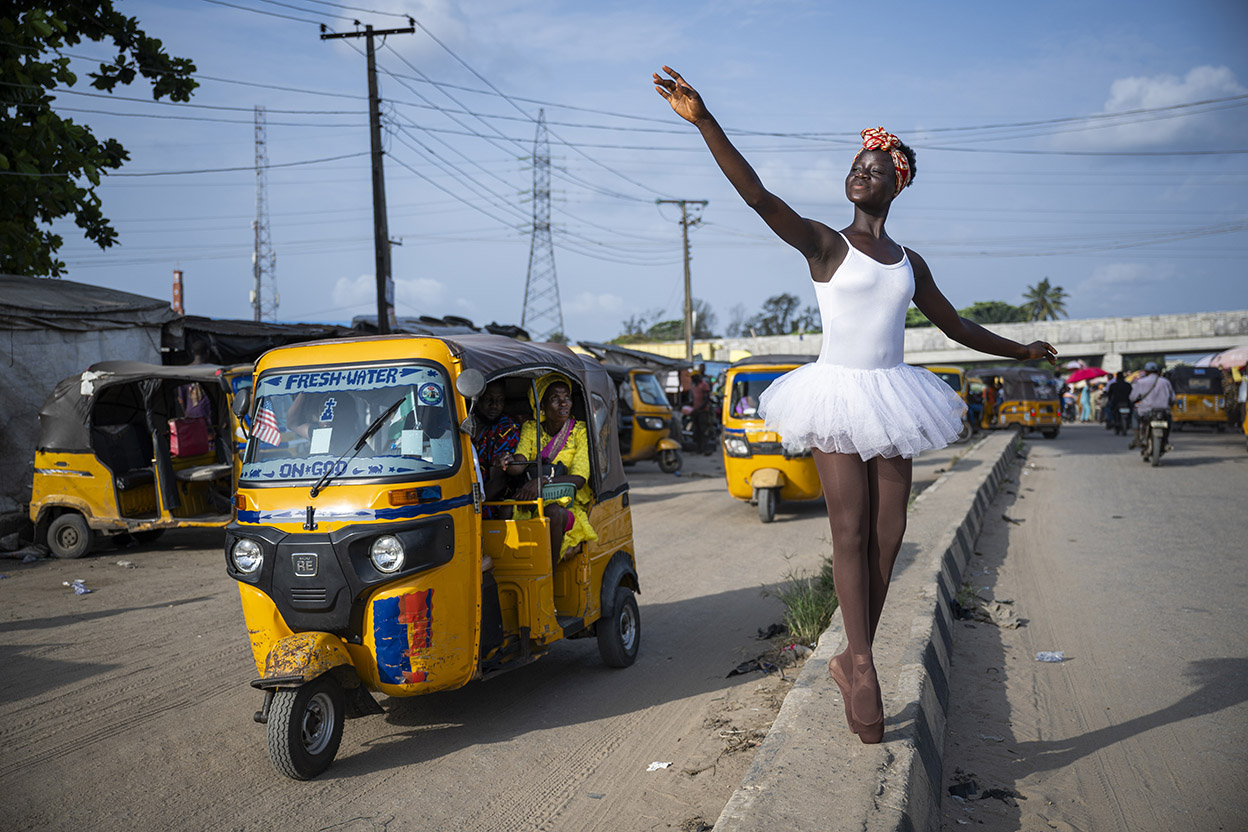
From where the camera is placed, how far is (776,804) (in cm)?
313

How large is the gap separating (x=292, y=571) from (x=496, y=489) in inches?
62.1

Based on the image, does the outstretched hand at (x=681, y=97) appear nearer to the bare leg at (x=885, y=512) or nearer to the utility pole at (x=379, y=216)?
the bare leg at (x=885, y=512)

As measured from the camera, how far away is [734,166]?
9.89 feet

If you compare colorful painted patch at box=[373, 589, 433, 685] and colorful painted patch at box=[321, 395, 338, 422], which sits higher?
colorful painted patch at box=[321, 395, 338, 422]

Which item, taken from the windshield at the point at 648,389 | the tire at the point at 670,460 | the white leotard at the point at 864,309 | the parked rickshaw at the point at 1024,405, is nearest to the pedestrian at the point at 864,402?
the white leotard at the point at 864,309

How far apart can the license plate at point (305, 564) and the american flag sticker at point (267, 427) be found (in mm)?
740

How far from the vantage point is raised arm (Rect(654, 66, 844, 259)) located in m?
3.02

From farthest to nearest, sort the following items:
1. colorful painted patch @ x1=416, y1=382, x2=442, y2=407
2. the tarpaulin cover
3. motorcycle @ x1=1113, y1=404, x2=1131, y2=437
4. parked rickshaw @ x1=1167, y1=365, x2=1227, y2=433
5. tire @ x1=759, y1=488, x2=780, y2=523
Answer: motorcycle @ x1=1113, y1=404, x2=1131, y2=437, parked rickshaw @ x1=1167, y1=365, x2=1227, y2=433, tire @ x1=759, y1=488, x2=780, y2=523, the tarpaulin cover, colorful painted patch @ x1=416, y1=382, x2=442, y2=407

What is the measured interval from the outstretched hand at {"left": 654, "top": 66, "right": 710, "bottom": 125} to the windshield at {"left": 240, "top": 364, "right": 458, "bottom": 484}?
7.01 feet

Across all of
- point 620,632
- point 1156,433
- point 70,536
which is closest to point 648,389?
point 1156,433

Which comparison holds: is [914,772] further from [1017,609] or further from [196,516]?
[196,516]

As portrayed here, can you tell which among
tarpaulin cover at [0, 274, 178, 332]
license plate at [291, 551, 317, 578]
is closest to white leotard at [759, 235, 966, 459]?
license plate at [291, 551, 317, 578]

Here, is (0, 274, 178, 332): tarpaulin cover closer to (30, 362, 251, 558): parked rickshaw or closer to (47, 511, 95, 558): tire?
Answer: (30, 362, 251, 558): parked rickshaw

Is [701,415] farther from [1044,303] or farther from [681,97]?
[1044,303]
